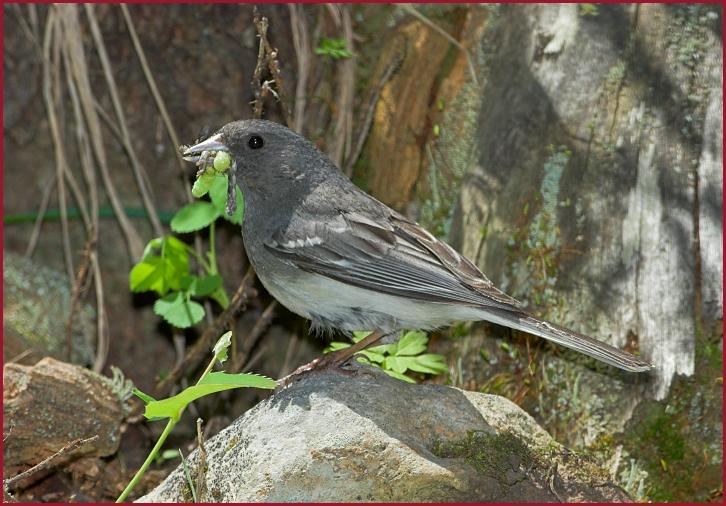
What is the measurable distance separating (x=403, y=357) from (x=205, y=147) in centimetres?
136

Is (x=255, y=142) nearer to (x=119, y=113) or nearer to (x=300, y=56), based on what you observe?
(x=300, y=56)

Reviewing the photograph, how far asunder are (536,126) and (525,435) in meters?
1.83

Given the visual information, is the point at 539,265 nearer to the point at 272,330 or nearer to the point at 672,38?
the point at 672,38

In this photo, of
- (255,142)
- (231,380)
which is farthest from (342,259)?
(231,380)

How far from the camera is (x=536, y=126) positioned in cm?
468

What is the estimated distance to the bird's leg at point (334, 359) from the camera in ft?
12.4

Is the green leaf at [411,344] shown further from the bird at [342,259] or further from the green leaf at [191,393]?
the green leaf at [191,393]

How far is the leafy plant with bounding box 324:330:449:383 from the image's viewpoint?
404 centimetres

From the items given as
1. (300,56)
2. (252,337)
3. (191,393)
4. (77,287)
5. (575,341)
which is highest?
(300,56)

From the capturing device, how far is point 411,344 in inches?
162

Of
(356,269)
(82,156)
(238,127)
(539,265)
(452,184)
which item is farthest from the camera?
(82,156)

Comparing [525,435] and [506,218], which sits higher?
[506,218]

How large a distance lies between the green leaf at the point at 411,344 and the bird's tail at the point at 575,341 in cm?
51

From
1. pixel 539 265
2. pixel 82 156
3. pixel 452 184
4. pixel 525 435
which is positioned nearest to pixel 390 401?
pixel 525 435
